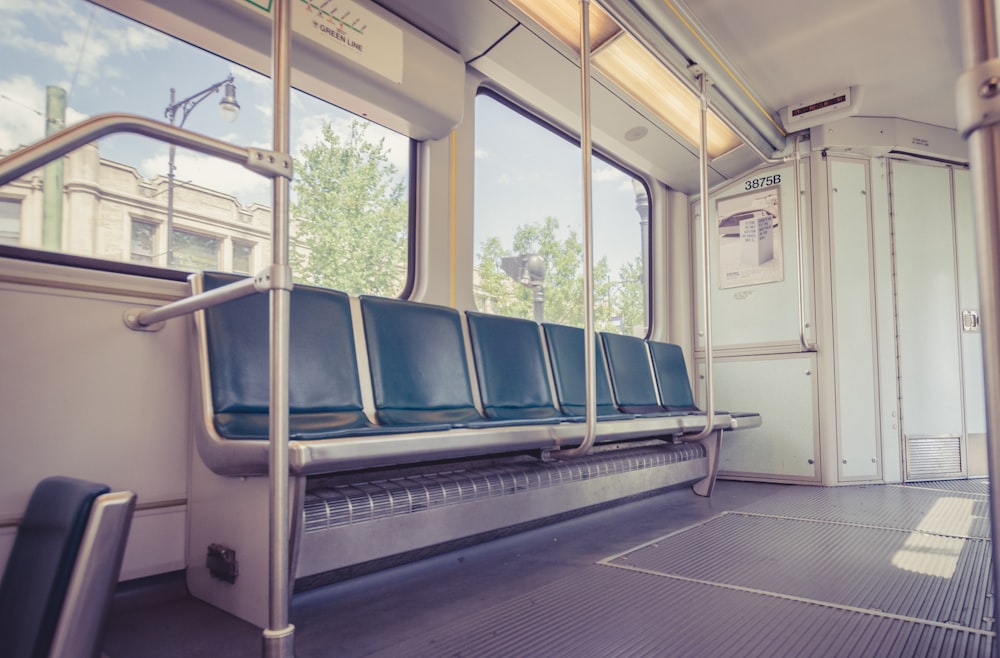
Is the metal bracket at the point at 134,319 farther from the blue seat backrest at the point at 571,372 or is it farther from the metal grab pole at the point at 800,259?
the metal grab pole at the point at 800,259

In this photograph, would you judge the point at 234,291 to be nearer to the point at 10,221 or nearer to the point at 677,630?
the point at 10,221

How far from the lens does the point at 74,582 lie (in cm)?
106

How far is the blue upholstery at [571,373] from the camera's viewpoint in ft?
10.3

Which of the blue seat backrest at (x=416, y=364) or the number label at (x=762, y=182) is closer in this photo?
the blue seat backrest at (x=416, y=364)

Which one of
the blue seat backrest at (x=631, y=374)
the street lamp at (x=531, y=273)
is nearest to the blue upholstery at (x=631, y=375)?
the blue seat backrest at (x=631, y=374)

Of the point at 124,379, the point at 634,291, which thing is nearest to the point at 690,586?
the point at 124,379

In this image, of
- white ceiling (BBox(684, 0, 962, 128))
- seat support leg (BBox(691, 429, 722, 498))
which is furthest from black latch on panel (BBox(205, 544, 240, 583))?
white ceiling (BBox(684, 0, 962, 128))

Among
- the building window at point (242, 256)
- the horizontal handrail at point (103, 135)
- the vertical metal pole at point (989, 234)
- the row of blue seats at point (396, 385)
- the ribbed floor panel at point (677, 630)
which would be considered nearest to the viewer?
the vertical metal pole at point (989, 234)

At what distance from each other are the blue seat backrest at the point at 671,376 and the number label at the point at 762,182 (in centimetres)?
142

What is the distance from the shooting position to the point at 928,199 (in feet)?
15.1

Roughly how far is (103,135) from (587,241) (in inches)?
59.3

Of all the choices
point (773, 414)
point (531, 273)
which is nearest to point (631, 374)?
point (531, 273)

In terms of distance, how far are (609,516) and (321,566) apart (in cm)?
181

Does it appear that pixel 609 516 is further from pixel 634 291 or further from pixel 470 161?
pixel 634 291
